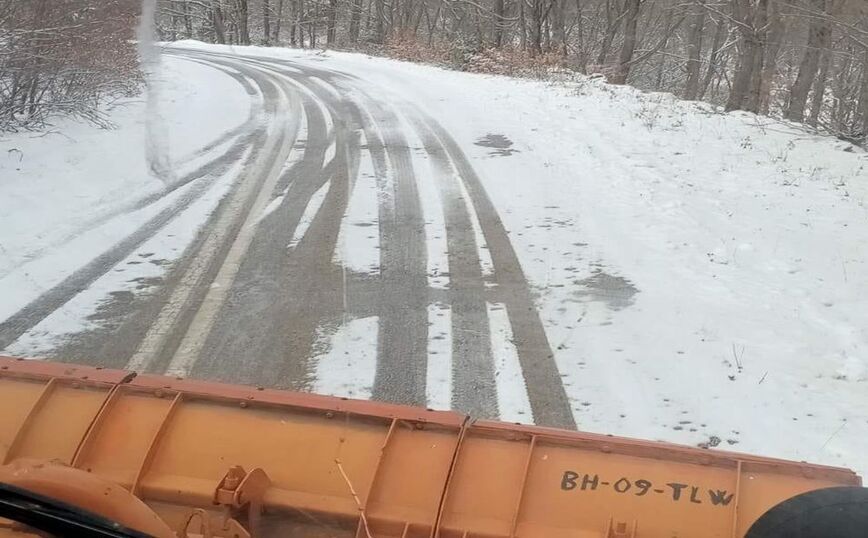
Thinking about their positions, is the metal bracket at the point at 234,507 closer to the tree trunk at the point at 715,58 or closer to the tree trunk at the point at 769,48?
the tree trunk at the point at 769,48

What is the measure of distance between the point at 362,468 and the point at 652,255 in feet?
19.3

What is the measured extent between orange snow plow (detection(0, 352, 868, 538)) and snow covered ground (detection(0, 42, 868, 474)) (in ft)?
7.02

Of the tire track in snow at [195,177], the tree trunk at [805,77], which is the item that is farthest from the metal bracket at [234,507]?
the tree trunk at [805,77]

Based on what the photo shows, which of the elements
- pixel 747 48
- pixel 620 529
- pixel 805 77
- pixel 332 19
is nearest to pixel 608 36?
pixel 747 48

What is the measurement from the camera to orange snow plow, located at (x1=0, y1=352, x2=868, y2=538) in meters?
2.65

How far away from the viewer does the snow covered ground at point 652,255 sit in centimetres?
527

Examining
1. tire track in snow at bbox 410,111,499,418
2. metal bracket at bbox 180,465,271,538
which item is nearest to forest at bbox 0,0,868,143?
tire track in snow at bbox 410,111,499,418

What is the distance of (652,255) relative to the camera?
805 cm

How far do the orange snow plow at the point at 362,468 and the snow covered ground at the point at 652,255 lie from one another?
2139 millimetres

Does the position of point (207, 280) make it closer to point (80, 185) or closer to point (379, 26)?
point (80, 185)

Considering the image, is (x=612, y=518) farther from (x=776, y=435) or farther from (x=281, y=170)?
(x=281, y=170)

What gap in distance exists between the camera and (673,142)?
1334 centimetres

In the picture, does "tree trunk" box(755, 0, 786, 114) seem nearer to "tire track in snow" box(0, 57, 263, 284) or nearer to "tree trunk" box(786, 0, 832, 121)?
"tree trunk" box(786, 0, 832, 121)

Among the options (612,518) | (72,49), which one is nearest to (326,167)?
(72,49)
